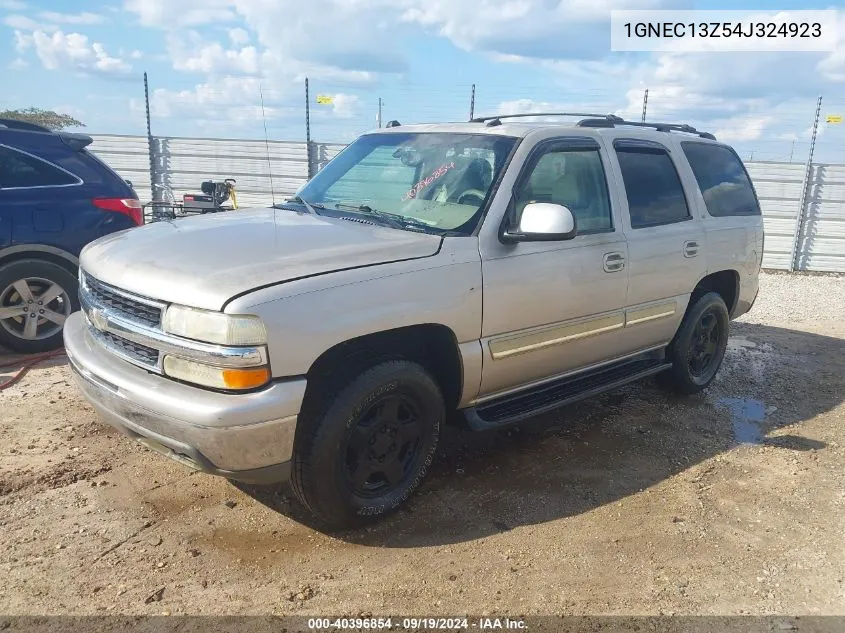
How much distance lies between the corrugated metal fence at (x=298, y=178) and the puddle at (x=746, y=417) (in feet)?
26.0

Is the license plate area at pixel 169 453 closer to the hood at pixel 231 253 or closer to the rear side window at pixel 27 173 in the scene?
the hood at pixel 231 253

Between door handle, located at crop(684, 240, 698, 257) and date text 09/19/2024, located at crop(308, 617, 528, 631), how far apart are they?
10.2 ft

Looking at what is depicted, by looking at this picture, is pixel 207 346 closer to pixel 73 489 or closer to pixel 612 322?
pixel 73 489

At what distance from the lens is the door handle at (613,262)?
416 centimetres

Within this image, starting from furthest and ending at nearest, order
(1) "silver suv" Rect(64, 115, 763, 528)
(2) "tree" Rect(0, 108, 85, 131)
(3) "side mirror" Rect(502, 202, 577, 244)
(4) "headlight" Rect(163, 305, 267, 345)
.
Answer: (2) "tree" Rect(0, 108, 85, 131)
(3) "side mirror" Rect(502, 202, 577, 244)
(1) "silver suv" Rect(64, 115, 763, 528)
(4) "headlight" Rect(163, 305, 267, 345)

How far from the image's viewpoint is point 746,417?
5180mm

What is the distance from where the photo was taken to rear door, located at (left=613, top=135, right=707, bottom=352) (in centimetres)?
446

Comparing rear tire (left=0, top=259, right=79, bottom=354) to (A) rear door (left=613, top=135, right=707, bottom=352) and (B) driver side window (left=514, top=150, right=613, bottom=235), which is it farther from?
(A) rear door (left=613, top=135, right=707, bottom=352)

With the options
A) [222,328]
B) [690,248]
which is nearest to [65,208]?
[222,328]

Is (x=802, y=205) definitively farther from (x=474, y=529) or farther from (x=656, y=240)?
(x=474, y=529)

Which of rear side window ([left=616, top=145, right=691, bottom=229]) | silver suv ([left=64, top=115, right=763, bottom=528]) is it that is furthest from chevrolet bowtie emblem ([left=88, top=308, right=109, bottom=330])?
rear side window ([left=616, top=145, right=691, bottom=229])

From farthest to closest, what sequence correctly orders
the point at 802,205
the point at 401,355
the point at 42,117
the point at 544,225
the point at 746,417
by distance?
1. the point at 42,117
2. the point at 802,205
3. the point at 746,417
4. the point at 544,225
5. the point at 401,355

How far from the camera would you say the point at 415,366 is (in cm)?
331

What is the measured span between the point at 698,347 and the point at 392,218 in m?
3.05
